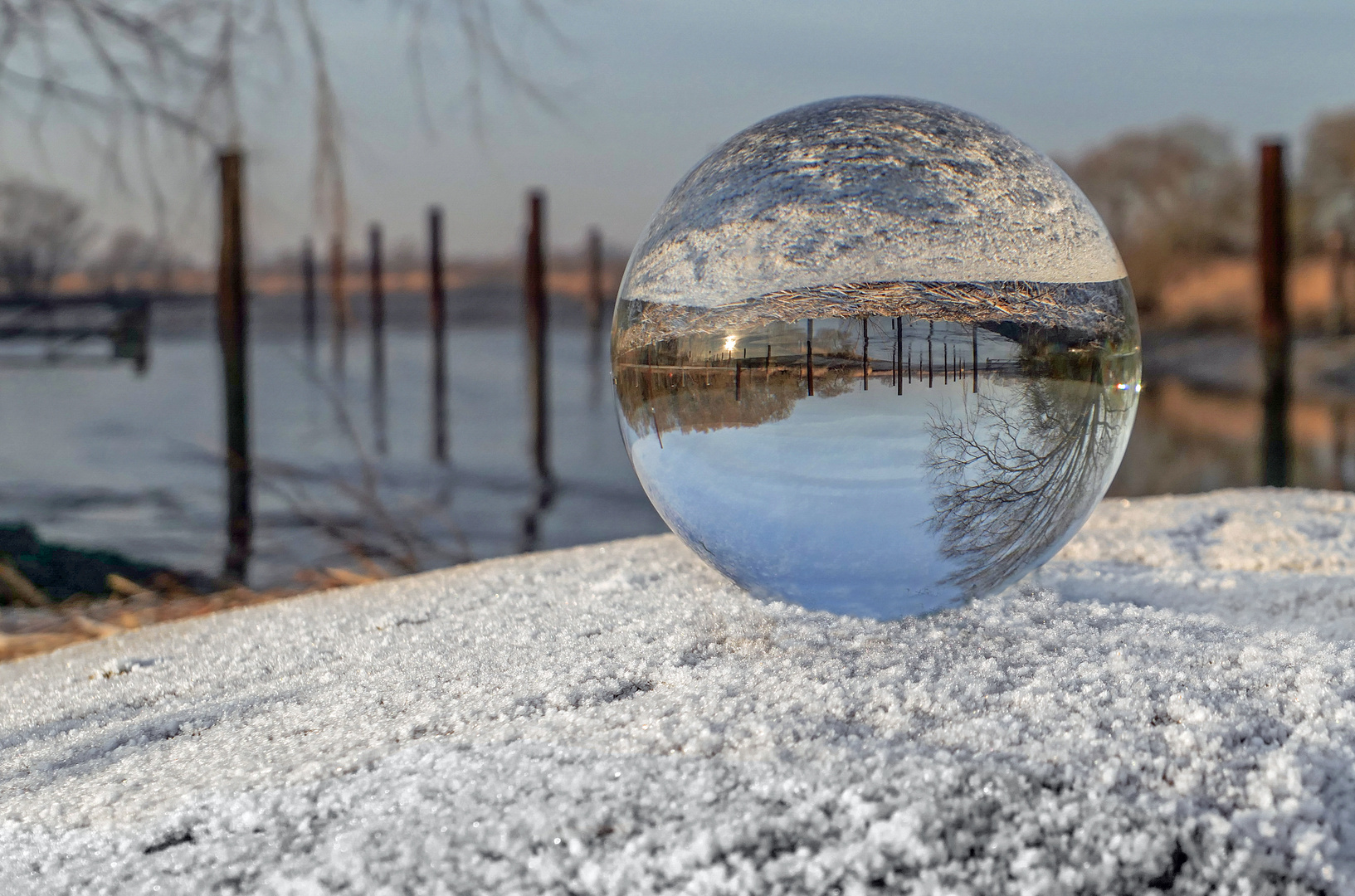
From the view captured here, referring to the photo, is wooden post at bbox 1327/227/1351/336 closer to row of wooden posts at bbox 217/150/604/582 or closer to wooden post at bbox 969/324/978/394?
row of wooden posts at bbox 217/150/604/582

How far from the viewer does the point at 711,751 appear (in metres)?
1.99

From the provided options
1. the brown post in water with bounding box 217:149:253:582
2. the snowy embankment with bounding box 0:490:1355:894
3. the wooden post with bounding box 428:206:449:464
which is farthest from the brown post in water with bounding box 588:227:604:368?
the snowy embankment with bounding box 0:490:1355:894

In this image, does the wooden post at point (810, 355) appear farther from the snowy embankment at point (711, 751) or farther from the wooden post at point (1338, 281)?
the wooden post at point (1338, 281)

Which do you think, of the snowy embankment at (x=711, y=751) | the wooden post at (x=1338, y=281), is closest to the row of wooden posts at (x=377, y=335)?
the snowy embankment at (x=711, y=751)

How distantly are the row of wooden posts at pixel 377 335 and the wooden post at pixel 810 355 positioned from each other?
4.80 m

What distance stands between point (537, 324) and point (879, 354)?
13.6 m

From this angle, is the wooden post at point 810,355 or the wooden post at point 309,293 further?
the wooden post at point 309,293

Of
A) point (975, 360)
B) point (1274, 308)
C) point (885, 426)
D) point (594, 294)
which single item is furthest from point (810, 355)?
point (594, 294)

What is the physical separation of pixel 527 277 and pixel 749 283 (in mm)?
13603

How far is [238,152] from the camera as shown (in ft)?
34.1

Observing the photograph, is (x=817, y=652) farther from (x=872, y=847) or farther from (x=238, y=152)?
(x=238, y=152)

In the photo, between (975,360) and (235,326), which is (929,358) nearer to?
(975,360)

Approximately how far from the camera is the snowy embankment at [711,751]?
1628mm

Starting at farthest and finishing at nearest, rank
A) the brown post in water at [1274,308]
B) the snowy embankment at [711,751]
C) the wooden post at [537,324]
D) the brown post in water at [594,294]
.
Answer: the brown post in water at [594,294] → the wooden post at [537,324] → the brown post in water at [1274,308] → the snowy embankment at [711,751]
